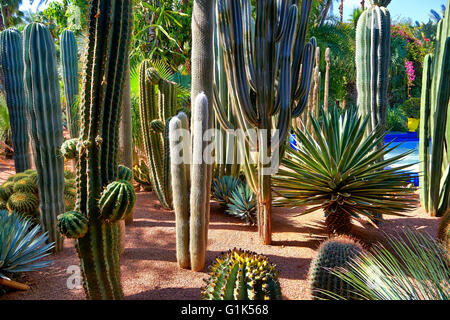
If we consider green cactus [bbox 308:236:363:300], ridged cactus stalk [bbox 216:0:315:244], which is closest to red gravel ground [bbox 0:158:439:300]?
green cactus [bbox 308:236:363:300]

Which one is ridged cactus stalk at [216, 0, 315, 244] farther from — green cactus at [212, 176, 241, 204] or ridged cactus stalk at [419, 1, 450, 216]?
ridged cactus stalk at [419, 1, 450, 216]

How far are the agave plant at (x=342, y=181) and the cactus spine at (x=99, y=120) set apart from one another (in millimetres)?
2023

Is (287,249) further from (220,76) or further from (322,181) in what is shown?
(220,76)

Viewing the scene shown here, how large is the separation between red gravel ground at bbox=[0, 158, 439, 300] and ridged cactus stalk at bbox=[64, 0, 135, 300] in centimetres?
84

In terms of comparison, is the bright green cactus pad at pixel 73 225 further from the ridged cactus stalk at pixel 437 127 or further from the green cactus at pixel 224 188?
the ridged cactus stalk at pixel 437 127

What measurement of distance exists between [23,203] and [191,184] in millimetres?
2181

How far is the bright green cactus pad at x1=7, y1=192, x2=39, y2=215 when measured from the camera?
3914 millimetres

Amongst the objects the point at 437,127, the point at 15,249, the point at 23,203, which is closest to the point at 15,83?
the point at 23,203

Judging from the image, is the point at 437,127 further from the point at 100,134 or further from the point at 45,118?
the point at 45,118

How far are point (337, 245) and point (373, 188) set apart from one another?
42.3 inches

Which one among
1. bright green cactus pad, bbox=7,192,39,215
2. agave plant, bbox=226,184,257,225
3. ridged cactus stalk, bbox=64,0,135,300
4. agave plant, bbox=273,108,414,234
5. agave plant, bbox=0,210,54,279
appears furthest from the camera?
agave plant, bbox=226,184,257,225

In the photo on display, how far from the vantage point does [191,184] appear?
10.5 ft

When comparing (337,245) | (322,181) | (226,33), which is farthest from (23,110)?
(337,245)

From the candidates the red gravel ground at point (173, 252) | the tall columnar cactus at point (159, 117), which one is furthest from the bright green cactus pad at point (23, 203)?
the tall columnar cactus at point (159, 117)
